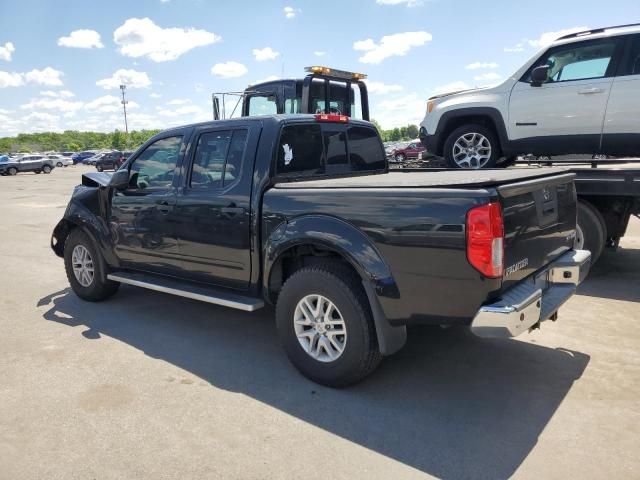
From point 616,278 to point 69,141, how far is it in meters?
130

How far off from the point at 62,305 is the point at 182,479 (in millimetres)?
3632

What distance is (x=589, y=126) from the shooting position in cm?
603

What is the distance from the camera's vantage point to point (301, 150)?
418cm

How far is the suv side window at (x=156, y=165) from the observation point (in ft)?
15.0

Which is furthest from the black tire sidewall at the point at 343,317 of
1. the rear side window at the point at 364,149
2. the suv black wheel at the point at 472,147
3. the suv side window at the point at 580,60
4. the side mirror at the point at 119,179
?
the suv side window at the point at 580,60

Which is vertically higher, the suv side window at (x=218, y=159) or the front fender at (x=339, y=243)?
the suv side window at (x=218, y=159)

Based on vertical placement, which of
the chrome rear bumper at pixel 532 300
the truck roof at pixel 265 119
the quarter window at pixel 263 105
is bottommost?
the chrome rear bumper at pixel 532 300

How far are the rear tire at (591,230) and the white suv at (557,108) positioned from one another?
0.90 m

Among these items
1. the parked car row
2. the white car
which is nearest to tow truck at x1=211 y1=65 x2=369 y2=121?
the parked car row

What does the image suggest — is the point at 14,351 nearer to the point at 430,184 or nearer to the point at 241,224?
the point at 241,224

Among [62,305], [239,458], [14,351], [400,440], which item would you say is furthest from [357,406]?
[62,305]

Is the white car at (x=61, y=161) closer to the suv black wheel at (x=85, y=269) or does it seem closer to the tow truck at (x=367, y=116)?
the tow truck at (x=367, y=116)

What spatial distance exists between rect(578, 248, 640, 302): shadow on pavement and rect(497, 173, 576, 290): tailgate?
1814 mm

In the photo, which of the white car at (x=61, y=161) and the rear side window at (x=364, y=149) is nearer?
the rear side window at (x=364, y=149)
